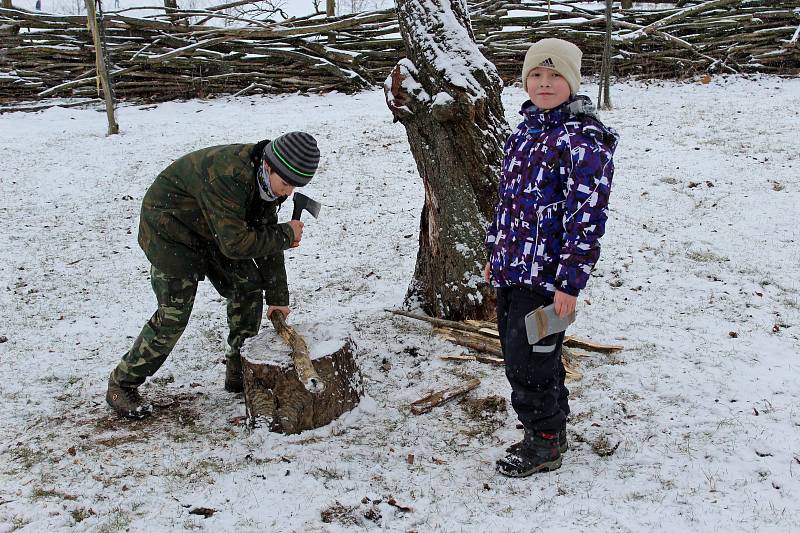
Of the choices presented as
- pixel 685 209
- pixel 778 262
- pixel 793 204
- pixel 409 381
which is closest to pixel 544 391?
pixel 409 381

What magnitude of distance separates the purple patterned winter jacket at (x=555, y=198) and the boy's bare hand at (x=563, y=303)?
21 mm

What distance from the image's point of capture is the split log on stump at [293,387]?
11.1ft

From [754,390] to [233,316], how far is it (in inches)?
121

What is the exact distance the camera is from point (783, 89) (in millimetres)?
11453

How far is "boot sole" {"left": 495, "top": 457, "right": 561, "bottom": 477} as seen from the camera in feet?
9.80

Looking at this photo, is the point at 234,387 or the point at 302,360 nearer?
the point at 302,360

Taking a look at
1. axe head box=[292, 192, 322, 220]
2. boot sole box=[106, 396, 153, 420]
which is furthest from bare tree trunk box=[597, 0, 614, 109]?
boot sole box=[106, 396, 153, 420]

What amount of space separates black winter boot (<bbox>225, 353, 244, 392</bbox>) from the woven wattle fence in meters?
9.57

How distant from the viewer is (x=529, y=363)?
2.91 meters

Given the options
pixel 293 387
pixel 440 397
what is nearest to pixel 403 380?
pixel 440 397

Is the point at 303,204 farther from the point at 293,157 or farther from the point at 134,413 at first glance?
the point at 134,413

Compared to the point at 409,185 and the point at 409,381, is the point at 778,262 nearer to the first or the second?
the point at 409,381

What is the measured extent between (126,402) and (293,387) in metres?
1.10

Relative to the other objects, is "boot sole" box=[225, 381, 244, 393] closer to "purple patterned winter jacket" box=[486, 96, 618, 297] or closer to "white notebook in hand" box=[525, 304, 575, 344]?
"purple patterned winter jacket" box=[486, 96, 618, 297]
